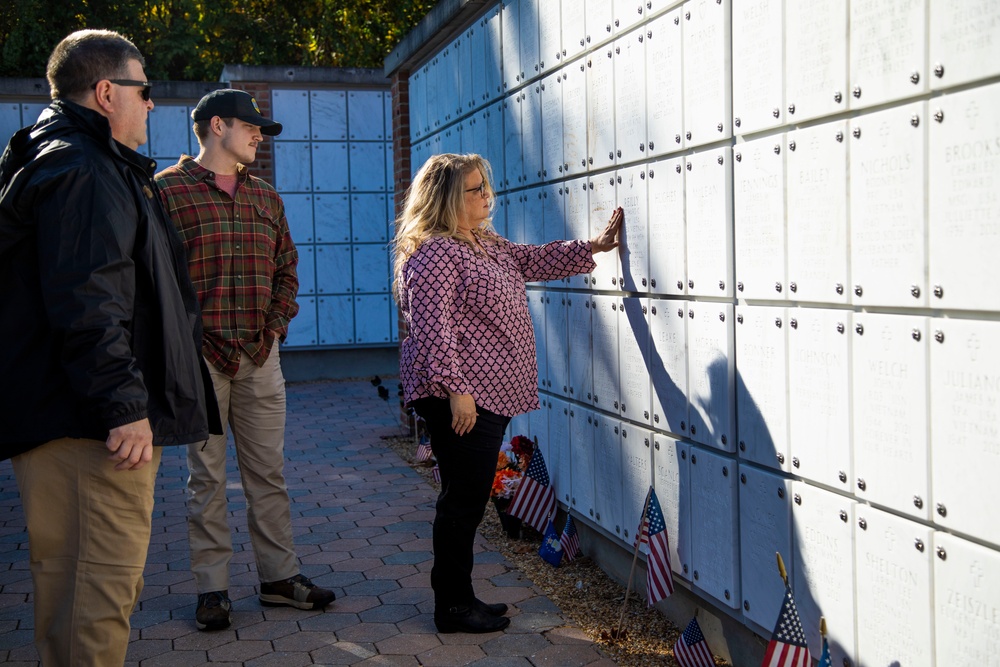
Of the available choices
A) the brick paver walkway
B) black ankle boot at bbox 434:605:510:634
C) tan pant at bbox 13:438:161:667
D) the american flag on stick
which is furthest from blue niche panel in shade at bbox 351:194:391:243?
the american flag on stick

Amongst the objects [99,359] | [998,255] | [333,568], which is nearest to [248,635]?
[333,568]

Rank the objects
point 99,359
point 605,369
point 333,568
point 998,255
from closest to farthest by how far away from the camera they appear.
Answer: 1. point 998,255
2. point 99,359
3. point 605,369
4. point 333,568

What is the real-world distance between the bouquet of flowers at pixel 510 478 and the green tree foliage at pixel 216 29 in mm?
15116

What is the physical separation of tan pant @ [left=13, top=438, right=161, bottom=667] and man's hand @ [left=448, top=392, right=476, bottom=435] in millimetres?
1336

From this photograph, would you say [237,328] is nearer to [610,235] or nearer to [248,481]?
[248,481]

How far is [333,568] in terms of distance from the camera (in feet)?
16.9

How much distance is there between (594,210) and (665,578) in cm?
157

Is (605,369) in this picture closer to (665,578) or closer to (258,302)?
(665,578)

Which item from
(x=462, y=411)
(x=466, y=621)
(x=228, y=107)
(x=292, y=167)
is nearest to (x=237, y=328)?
(x=228, y=107)

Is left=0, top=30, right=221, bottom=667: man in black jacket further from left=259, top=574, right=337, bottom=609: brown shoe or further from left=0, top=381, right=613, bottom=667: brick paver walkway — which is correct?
left=259, top=574, right=337, bottom=609: brown shoe

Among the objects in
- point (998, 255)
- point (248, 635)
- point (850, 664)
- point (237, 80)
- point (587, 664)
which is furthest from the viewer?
point (237, 80)

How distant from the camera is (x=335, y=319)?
12352mm

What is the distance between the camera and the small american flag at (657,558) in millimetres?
3936

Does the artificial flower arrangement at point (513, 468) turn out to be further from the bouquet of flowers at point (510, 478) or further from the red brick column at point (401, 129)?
the red brick column at point (401, 129)
